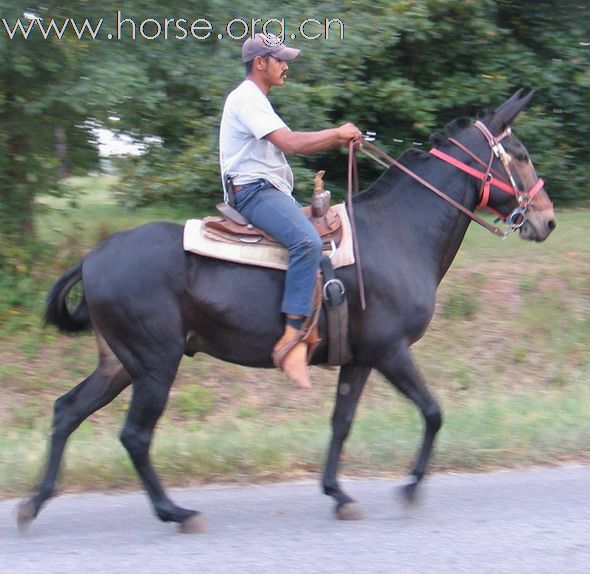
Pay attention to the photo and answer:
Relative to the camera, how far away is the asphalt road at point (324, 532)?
182 inches

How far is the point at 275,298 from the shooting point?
5.36 metres

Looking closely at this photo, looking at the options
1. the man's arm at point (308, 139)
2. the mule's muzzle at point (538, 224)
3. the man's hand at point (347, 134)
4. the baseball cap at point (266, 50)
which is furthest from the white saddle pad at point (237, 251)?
the mule's muzzle at point (538, 224)

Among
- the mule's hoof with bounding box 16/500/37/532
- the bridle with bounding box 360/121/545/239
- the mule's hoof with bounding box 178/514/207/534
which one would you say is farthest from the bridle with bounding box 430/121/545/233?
the mule's hoof with bounding box 16/500/37/532

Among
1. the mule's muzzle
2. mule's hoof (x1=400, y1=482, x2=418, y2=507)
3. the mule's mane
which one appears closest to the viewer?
mule's hoof (x1=400, y1=482, x2=418, y2=507)

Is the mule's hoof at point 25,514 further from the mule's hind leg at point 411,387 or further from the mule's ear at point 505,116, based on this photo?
the mule's ear at point 505,116

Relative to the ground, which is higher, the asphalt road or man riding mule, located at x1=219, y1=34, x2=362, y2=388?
man riding mule, located at x1=219, y1=34, x2=362, y2=388

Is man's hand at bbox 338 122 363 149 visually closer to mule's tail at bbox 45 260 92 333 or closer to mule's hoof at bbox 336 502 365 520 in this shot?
mule's tail at bbox 45 260 92 333

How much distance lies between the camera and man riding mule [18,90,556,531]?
5.25 meters

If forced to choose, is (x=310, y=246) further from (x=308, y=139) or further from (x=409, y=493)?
(x=409, y=493)

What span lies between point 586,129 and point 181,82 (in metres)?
7.48

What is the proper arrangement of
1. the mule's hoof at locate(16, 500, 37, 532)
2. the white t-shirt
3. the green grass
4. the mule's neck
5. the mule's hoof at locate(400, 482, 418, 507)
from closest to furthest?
1. the mule's hoof at locate(16, 500, 37, 532)
2. the white t-shirt
3. the mule's hoof at locate(400, 482, 418, 507)
4. the mule's neck
5. the green grass

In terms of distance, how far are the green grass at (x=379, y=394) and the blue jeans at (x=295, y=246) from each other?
4.74 ft

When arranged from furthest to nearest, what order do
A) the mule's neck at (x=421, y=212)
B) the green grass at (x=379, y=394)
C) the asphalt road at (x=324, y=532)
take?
1. the green grass at (x=379, y=394)
2. the mule's neck at (x=421, y=212)
3. the asphalt road at (x=324, y=532)

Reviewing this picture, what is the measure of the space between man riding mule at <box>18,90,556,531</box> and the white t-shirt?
0.85ft
